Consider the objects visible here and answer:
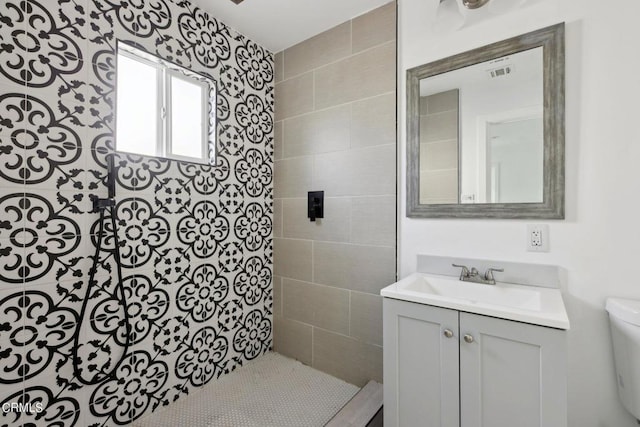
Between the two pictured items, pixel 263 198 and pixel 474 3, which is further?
pixel 263 198

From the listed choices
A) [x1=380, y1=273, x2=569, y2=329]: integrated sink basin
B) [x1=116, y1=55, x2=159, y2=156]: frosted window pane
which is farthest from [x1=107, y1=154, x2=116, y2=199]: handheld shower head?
[x1=380, y1=273, x2=569, y2=329]: integrated sink basin

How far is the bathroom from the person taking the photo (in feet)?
4.00

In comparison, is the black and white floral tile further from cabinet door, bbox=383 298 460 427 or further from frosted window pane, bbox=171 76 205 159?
cabinet door, bbox=383 298 460 427

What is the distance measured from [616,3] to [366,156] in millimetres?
1263

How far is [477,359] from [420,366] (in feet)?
0.75

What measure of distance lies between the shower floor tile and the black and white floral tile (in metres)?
0.09

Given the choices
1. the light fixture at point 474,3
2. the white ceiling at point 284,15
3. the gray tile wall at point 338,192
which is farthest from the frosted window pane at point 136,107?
the light fixture at point 474,3

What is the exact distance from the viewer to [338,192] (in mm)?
2002

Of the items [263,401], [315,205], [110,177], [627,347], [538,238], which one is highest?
[110,177]

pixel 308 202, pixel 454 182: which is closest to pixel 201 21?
pixel 308 202

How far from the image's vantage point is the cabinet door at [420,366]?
113 centimetres

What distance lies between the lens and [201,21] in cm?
184

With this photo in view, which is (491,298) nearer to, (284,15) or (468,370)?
(468,370)

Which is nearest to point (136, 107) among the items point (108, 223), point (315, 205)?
point (108, 223)
